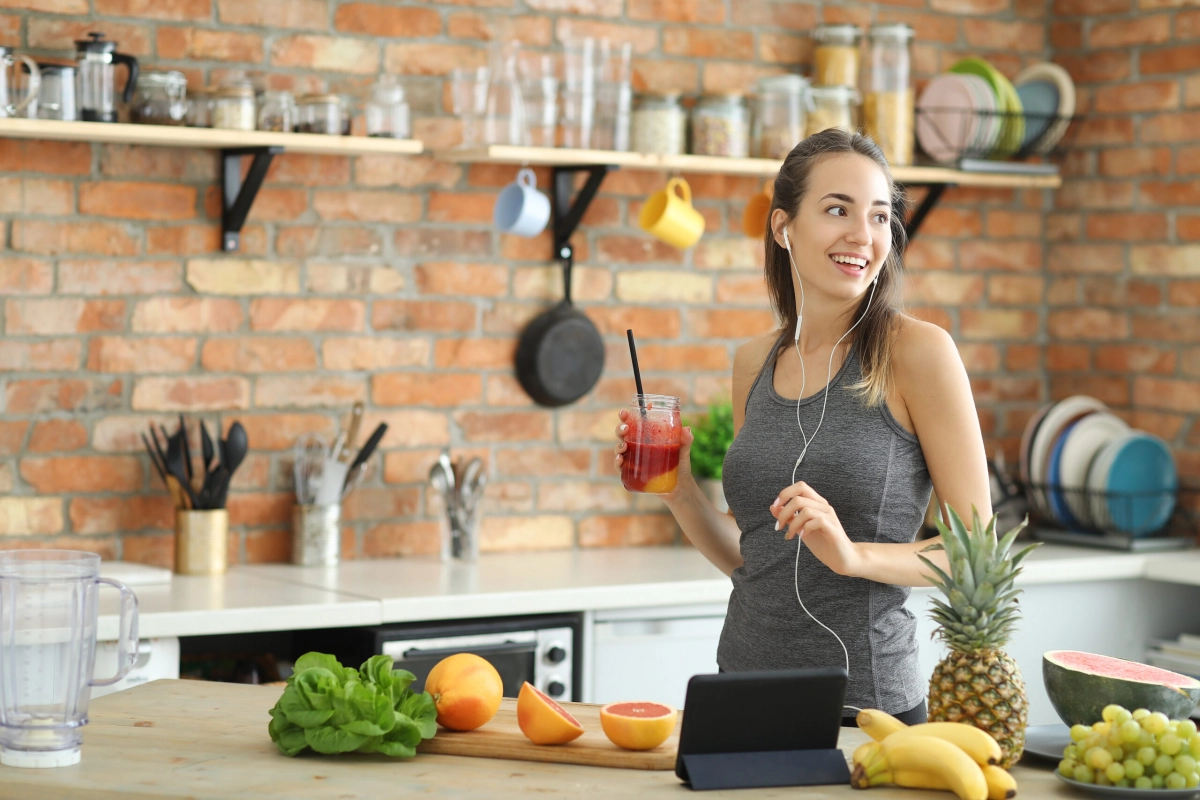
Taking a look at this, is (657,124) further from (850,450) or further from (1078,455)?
(850,450)

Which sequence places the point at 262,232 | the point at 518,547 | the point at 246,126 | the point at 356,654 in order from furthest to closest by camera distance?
the point at 518,547 < the point at 262,232 < the point at 246,126 < the point at 356,654

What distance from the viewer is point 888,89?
3.71 m

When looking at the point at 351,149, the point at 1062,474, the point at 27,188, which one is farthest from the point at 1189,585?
the point at 27,188

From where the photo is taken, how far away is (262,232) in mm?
3229

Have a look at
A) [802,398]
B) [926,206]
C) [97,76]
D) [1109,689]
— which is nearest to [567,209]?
[926,206]

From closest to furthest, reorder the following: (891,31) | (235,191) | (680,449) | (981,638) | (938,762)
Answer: (938,762), (981,638), (680,449), (235,191), (891,31)

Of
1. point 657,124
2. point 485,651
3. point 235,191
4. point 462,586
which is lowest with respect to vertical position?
point 485,651

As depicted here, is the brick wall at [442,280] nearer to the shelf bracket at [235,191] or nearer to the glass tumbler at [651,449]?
the shelf bracket at [235,191]

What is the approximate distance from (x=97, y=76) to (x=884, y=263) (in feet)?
5.43

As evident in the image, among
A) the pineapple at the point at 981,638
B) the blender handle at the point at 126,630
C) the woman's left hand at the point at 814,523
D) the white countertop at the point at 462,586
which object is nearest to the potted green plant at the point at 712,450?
the white countertop at the point at 462,586

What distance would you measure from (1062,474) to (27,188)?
8.37ft

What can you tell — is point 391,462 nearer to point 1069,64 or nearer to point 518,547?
point 518,547

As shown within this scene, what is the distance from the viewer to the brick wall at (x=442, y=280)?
3064 mm

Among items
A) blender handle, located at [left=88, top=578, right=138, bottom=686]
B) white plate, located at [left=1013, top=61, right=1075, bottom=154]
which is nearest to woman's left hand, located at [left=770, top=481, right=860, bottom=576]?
blender handle, located at [left=88, top=578, right=138, bottom=686]
